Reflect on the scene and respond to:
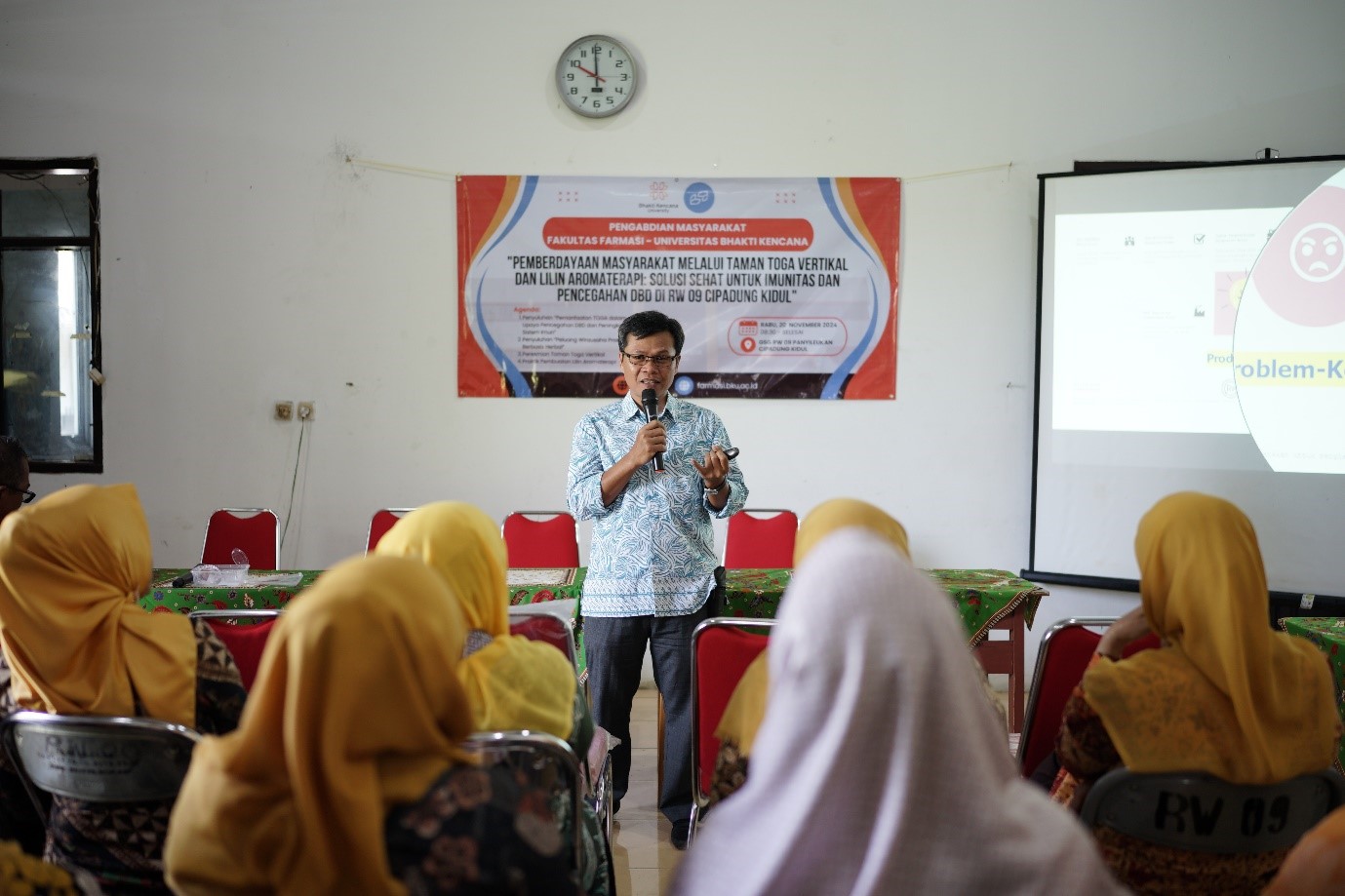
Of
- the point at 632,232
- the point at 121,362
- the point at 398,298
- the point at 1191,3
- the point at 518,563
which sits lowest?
the point at 518,563

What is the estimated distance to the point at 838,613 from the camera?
1.10m

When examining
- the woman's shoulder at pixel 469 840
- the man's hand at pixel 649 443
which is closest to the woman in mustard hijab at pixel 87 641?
the woman's shoulder at pixel 469 840

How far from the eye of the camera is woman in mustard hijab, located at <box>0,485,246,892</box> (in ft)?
5.68

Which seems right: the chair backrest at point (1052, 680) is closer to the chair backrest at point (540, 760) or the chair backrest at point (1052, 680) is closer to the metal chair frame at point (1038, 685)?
the metal chair frame at point (1038, 685)

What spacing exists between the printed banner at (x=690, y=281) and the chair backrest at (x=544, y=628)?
228 cm

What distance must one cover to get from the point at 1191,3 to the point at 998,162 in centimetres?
103

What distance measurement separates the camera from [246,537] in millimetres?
4031

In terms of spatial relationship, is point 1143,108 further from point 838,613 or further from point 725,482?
point 838,613

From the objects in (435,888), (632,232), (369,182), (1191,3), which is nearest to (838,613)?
(435,888)

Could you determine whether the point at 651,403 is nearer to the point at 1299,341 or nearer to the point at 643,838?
the point at 643,838

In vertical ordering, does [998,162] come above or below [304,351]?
above

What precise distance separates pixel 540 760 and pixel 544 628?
77 centimetres

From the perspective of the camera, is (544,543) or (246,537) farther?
(246,537)

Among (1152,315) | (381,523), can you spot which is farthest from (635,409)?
(1152,315)
